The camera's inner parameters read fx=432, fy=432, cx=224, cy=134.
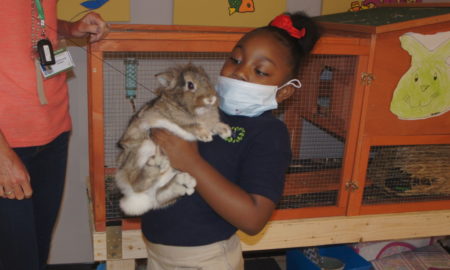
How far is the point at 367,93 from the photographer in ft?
5.63

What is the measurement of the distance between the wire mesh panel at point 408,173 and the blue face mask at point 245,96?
2.96 ft

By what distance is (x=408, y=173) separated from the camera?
6.50ft

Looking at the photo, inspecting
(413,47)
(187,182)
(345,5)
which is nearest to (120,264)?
(187,182)

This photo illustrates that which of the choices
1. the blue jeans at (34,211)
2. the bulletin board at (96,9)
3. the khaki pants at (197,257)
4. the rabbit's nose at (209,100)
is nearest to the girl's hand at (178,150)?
the rabbit's nose at (209,100)

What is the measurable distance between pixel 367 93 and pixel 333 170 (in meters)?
0.44

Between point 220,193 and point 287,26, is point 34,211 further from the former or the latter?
point 287,26

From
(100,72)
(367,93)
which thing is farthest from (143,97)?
(367,93)

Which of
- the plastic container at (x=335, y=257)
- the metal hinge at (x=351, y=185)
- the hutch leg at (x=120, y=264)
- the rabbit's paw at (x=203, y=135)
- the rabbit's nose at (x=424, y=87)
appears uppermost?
the rabbit's nose at (x=424, y=87)

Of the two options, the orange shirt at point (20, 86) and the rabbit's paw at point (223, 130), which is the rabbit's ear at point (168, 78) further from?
the orange shirt at point (20, 86)

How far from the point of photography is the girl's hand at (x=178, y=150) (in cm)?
111

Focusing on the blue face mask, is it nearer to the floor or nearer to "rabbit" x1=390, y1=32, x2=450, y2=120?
"rabbit" x1=390, y1=32, x2=450, y2=120

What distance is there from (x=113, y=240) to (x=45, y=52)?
73cm

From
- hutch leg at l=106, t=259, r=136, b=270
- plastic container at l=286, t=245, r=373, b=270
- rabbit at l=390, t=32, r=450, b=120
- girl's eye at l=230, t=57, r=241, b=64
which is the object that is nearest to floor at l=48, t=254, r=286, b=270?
plastic container at l=286, t=245, r=373, b=270

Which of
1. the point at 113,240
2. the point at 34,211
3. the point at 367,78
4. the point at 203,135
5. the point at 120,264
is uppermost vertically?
the point at 367,78
